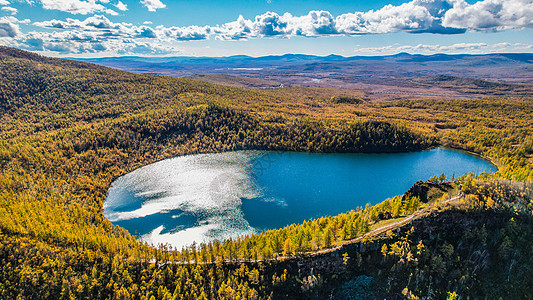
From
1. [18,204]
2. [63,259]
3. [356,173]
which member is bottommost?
[356,173]

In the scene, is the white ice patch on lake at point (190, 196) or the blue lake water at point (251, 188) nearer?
the white ice patch on lake at point (190, 196)

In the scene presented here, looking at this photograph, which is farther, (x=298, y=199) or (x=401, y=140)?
(x=401, y=140)

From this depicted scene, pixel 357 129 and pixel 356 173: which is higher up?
pixel 357 129

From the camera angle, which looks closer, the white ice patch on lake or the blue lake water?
the white ice patch on lake

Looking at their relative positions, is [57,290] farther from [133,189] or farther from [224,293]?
[133,189]

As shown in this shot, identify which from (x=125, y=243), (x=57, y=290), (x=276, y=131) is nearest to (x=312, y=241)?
(x=125, y=243)

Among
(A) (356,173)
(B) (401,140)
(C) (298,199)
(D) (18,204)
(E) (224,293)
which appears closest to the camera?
(E) (224,293)

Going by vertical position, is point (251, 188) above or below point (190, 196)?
below

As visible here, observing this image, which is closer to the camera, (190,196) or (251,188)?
(190,196)
